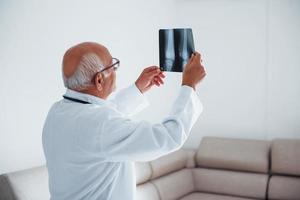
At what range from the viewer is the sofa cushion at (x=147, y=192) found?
293 cm

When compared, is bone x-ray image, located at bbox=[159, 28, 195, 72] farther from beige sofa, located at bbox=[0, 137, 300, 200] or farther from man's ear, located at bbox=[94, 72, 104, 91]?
beige sofa, located at bbox=[0, 137, 300, 200]

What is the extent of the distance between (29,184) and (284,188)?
210 cm

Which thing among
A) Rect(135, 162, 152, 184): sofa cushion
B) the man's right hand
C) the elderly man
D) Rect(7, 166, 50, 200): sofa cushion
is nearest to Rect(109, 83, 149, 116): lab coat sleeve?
the elderly man

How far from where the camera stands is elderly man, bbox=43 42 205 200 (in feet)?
3.98

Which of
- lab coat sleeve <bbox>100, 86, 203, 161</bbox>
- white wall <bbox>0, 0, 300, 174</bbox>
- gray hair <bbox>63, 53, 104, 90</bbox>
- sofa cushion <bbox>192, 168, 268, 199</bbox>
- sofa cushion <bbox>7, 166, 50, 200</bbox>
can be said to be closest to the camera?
lab coat sleeve <bbox>100, 86, 203, 161</bbox>

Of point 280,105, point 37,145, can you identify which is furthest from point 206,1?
point 37,145

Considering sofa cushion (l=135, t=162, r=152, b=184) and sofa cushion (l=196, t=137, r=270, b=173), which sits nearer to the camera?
sofa cushion (l=135, t=162, r=152, b=184)

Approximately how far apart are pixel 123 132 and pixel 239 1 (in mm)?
2872

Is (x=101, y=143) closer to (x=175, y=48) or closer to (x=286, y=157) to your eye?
(x=175, y=48)

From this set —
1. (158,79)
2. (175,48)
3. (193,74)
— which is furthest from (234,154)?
(193,74)

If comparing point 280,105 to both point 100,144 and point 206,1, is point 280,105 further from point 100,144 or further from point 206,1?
point 100,144

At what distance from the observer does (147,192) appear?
301 centimetres

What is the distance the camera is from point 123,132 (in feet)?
3.94

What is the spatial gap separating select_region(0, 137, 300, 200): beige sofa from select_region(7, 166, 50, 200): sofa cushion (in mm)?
918
